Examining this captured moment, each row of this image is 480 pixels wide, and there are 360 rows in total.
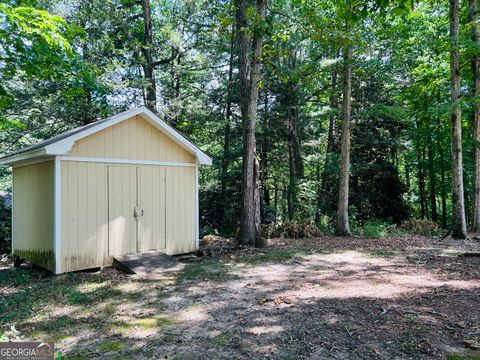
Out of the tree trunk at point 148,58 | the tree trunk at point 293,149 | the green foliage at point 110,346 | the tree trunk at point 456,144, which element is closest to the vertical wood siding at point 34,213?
the green foliage at point 110,346

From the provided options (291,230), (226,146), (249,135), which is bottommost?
(291,230)

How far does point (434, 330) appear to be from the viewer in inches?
136

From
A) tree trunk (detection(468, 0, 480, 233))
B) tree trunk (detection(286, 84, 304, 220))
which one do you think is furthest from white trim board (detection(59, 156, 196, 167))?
tree trunk (detection(468, 0, 480, 233))

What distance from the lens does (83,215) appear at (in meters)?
6.60

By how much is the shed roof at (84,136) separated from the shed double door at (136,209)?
2.84ft

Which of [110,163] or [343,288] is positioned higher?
[110,163]

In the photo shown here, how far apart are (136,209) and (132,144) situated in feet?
4.82

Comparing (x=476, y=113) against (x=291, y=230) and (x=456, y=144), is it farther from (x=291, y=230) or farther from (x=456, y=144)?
(x=291, y=230)

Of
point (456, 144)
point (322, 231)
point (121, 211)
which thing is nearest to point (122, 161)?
point (121, 211)

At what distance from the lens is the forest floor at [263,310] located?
322 cm

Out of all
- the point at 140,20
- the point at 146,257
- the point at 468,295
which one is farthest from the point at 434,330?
the point at 140,20

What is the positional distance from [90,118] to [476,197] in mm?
13701

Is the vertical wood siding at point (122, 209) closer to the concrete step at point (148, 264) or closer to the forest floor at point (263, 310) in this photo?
the concrete step at point (148, 264)

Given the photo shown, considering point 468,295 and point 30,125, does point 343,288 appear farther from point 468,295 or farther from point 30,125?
point 30,125
